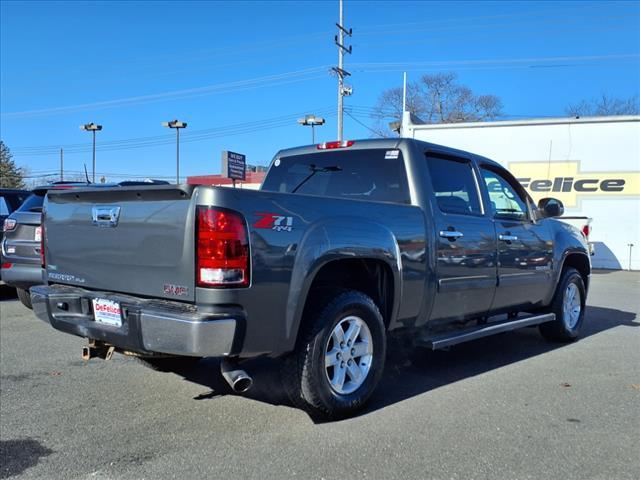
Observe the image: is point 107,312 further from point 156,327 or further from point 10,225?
point 10,225

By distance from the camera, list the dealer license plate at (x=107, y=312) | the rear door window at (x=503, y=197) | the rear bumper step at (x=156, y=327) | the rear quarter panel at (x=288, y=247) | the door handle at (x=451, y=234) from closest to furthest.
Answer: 1. the rear bumper step at (x=156, y=327)
2. the rear quarter panel at (x=288, y=247)
3. the dealer license plate at (x=107, y=312)
4. the door handle at (x=451, y=234)
5. the rear door window at (x=503, y=197)

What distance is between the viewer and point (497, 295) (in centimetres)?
545

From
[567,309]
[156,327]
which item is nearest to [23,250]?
[156,327]

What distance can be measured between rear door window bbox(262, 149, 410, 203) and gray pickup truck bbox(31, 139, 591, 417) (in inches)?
0.5

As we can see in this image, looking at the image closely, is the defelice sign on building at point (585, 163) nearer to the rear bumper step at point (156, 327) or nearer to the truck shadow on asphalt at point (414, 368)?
the truck shadow on asphalt at point (414, 368)

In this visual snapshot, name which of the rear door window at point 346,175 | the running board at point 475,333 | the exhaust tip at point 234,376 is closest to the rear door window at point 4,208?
the rear door window at point 346,175

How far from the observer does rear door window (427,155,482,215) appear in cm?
495

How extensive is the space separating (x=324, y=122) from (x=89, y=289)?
102 ft

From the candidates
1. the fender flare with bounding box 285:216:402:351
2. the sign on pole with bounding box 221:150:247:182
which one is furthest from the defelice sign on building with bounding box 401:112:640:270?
the fender flare with bounding box 285:216:402:351

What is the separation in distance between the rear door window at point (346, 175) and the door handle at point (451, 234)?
16.0 inches

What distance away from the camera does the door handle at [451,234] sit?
185 inches

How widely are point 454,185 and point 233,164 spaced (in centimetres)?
2053

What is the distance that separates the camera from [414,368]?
17.6 ft

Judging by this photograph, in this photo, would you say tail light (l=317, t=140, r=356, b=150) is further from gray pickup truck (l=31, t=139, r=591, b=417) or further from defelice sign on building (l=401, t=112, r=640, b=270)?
defelice sign on building (l=401, t=112, r=640, b=270)
